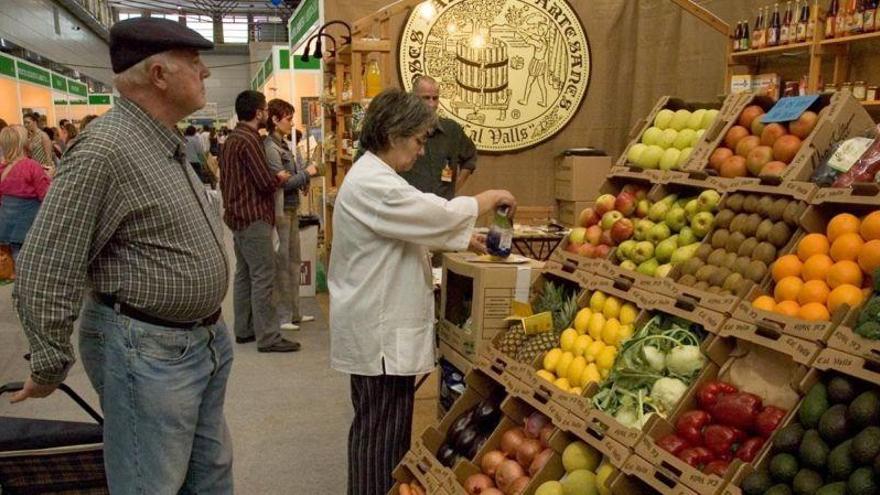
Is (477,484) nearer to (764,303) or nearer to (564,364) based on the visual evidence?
(564,364)

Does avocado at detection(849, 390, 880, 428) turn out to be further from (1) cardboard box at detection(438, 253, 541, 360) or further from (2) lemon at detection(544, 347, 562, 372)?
(1) cardboard box at detection(438, 253, 541, 360)

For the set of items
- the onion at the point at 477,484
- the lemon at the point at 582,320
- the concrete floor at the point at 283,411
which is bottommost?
the concrete floor at the point at 283,411

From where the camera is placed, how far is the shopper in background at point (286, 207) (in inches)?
204

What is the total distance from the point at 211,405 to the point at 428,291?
0.82 m

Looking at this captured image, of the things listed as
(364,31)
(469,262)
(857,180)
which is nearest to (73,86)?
(364,31)

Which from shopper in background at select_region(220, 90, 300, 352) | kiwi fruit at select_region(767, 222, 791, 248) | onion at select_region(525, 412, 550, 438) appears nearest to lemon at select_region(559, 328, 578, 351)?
onion at select_region(525, 412, 550, 438)

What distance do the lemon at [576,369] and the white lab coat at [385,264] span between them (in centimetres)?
52

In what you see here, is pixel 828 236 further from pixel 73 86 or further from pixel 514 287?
pixel 73 86

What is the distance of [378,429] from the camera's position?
Answer: 2592mm

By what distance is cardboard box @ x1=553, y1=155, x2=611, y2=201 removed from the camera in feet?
19.4

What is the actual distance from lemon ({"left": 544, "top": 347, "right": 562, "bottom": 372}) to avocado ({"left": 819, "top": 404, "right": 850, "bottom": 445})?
956mm

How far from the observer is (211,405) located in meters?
2.21

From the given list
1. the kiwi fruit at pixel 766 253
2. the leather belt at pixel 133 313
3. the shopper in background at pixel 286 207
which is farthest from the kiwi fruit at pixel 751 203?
the shopper in background at pixel 286 207

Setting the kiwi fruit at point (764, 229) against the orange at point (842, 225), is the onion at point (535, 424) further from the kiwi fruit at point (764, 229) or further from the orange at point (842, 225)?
the orange at point (842, 225)
